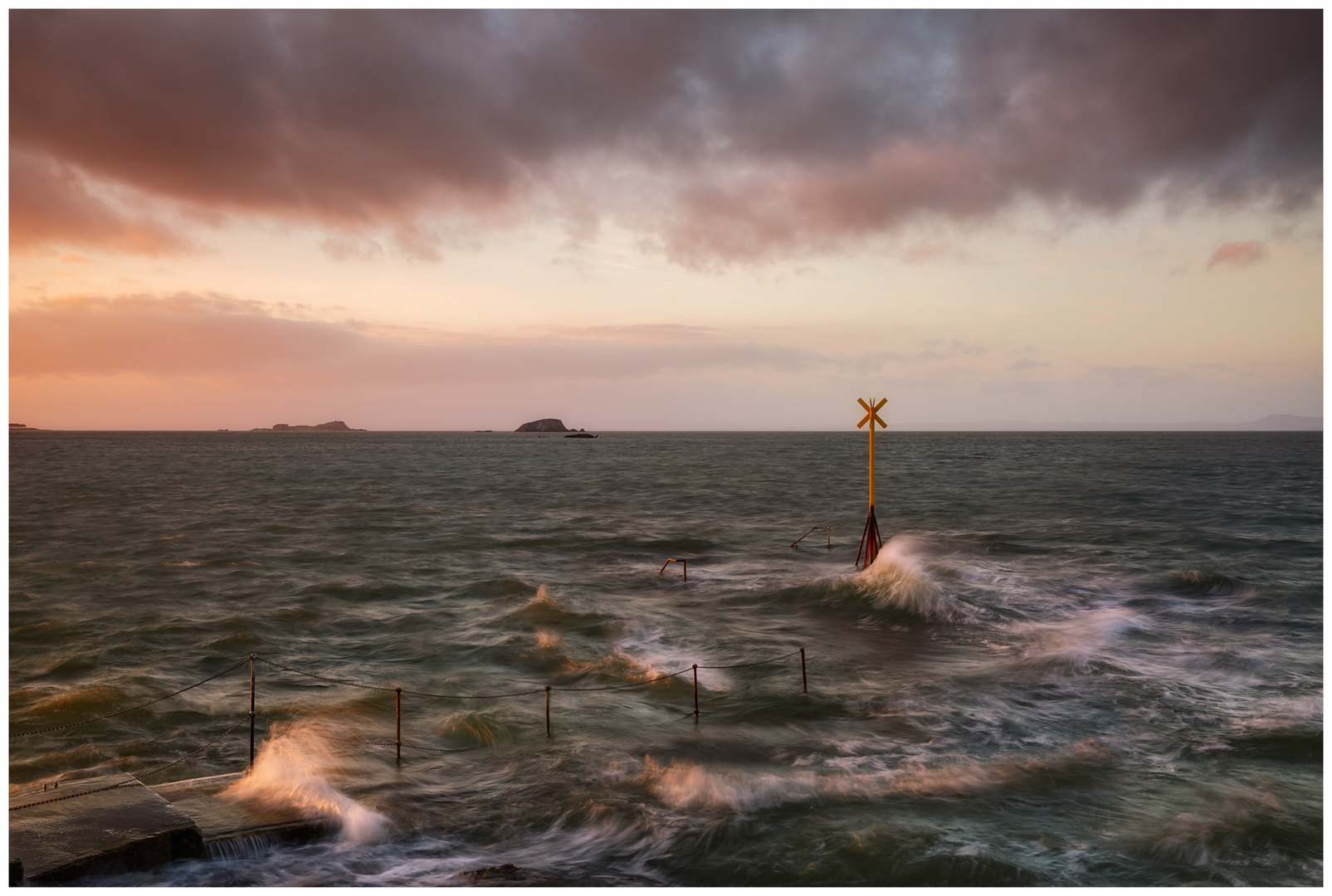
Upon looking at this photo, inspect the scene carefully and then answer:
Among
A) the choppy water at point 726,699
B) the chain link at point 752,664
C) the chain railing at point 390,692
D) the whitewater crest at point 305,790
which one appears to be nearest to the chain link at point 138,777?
the chain railing at point 390,692

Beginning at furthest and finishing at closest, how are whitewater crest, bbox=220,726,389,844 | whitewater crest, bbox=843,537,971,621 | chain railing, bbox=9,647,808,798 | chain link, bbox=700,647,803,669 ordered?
1. whitewater crest, bbox=843,537,971,621
2. chain link, bbox=700,647,803,669
3. chain railing, bbox=9,647,808,798
4. whitewater crest, bbox=220,726,389,844

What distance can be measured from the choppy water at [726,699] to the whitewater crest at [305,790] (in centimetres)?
9

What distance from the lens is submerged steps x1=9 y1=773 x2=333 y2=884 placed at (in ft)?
27.4

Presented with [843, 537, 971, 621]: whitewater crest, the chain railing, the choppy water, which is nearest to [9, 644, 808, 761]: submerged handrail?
the chain railing

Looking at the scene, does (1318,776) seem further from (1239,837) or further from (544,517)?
(544,517)

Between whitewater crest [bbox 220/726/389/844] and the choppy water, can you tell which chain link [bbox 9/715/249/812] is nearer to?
the choppy water

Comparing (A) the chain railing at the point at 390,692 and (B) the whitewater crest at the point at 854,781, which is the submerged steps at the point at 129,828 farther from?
(B) the whitewater crest at the point at 854,781

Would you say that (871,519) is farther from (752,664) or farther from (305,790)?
(305,790)

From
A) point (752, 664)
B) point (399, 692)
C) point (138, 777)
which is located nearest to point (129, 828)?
point (399, 692)

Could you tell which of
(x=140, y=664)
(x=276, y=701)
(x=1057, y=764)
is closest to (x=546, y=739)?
(x=276, y=701)

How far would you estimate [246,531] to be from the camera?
146ft

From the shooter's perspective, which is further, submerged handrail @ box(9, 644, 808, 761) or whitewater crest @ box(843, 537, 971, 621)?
whitewater crest @ box(843, 537, 971, 621)

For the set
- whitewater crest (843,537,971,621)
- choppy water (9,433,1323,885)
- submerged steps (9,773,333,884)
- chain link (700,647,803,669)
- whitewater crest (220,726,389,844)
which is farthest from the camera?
whitewater crest (843,537,971,621)

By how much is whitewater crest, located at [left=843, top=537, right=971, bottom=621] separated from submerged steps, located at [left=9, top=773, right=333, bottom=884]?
18.0 meters
